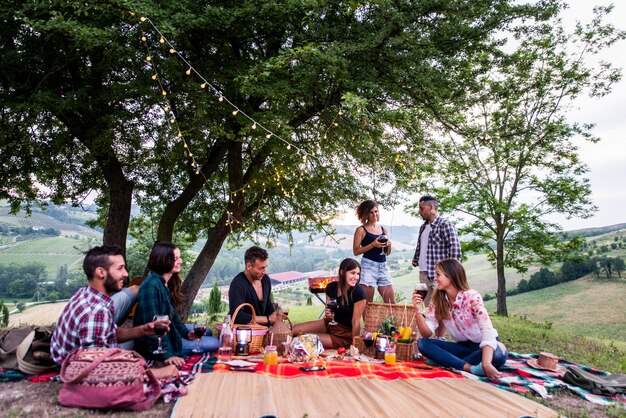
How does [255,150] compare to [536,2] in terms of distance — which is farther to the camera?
[255,150]

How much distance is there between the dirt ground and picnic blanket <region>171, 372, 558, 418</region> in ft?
0.78

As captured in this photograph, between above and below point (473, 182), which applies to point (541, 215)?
below

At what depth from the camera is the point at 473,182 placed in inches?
615

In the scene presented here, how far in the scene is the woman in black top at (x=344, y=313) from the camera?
16.8 feet

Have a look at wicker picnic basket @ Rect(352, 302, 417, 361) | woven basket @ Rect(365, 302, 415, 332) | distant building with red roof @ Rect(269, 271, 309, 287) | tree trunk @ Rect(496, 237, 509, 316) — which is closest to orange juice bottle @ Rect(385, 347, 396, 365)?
wicker picnic basket @ Rect(352, 302, 417, 361)

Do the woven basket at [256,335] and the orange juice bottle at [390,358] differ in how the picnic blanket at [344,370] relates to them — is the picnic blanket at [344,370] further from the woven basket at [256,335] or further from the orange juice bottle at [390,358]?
the woven basket at [256,335]

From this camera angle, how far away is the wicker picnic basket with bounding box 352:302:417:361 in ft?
15.7

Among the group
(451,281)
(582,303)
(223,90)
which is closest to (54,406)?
(451,281)

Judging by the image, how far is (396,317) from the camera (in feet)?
17.5

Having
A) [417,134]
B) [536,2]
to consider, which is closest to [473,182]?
[417,134]

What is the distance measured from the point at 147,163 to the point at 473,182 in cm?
1137

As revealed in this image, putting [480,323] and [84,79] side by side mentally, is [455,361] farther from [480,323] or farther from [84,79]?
[84,79]

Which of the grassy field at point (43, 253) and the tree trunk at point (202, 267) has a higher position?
the grassy field at point (43, 253)

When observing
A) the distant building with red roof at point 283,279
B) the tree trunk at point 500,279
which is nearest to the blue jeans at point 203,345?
the distant building with red roof at point 283,279
